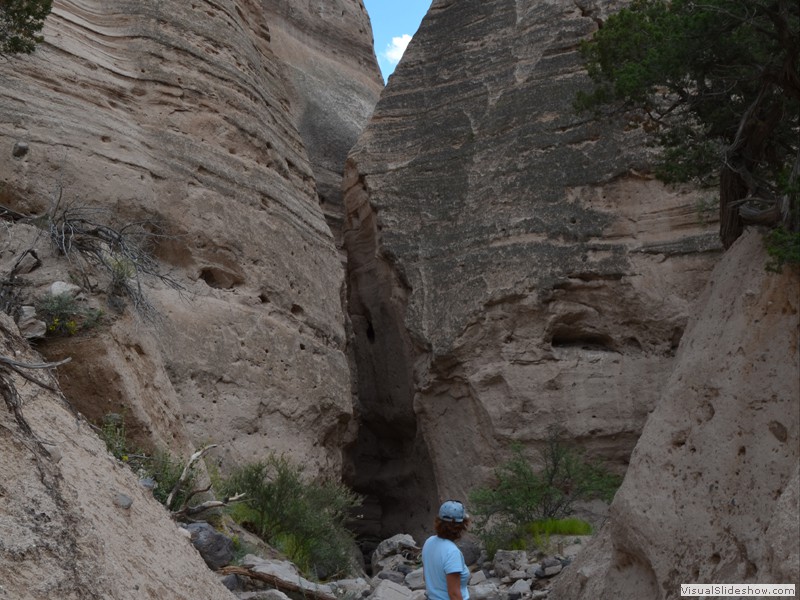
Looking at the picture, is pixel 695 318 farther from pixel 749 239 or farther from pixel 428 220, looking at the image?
pixel 428 220

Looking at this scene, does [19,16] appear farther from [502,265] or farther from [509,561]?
[502,265]

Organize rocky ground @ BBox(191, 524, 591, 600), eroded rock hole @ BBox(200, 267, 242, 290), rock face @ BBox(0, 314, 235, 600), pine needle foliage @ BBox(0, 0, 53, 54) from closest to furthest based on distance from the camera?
rock face @ BBox(0, 314, 235, 600)
rocky ground @ BBox(191, 524, 591, 600)
pine needle foliage @ BBox(0, 0, 53, 54)
eroded rock hole @ BBox(200, 267, 242, 290)

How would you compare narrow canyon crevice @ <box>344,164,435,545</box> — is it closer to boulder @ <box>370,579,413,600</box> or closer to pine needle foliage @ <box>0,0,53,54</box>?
boulder @ <box>370,579,413,600</box>

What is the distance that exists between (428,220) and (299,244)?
135 inches

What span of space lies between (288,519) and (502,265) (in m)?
6.54

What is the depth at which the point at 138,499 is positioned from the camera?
20.1ft

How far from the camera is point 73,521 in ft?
16.9

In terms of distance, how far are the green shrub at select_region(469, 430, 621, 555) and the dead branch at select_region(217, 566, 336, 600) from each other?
4.71m

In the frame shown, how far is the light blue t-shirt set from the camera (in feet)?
17.2

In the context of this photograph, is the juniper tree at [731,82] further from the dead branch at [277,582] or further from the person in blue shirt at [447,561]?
the dead branch at [277,582]

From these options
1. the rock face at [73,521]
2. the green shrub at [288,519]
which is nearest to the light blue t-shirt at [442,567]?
the rock face at [73,521]

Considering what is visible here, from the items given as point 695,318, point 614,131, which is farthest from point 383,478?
point 695,318

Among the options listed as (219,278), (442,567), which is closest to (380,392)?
(219,278)

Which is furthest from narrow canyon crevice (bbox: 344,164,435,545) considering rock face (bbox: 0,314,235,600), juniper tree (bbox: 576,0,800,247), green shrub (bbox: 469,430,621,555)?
rock face (bbox: 0,314,235,600)
